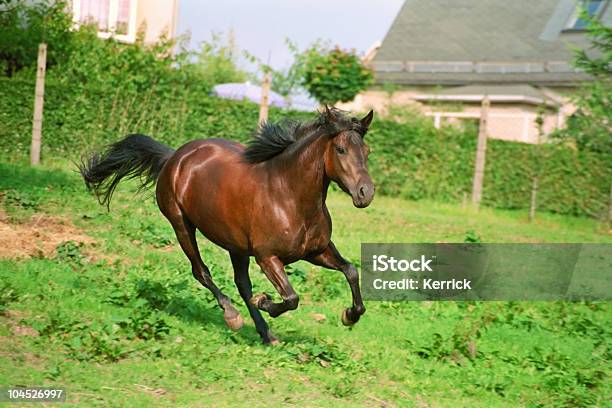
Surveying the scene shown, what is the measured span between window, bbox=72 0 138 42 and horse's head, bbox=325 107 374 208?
49.3 feet

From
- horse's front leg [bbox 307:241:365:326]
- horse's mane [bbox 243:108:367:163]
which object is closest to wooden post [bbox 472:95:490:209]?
horse's mane [bbox 243:108:367:163]

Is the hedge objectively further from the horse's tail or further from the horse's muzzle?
the horse's muzzle

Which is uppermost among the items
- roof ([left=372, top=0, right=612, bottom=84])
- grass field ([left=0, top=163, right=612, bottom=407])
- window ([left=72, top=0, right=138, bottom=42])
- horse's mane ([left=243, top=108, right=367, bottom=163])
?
roof ([left=372, top=0, right=612, bottom=84])

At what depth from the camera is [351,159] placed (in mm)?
6086

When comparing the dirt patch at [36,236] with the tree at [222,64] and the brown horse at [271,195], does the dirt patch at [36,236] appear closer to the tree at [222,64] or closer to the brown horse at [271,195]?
the brown horse at [271,195]

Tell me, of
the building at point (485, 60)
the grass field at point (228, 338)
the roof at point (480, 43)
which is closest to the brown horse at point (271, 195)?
the grass field at point (228, 338)

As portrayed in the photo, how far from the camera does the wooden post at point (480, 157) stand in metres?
19.0

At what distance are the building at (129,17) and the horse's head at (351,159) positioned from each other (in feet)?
47.4

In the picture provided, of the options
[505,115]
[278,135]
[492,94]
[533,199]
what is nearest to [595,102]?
[533,199]

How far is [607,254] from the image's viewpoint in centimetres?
1311

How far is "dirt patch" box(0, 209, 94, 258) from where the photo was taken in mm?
9289

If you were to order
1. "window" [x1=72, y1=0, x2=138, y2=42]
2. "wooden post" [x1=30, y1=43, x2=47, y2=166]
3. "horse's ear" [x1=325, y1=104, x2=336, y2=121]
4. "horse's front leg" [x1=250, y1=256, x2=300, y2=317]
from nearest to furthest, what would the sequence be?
1. "horse's ear" [x1=325, y1=104, x2=336, y2=121]
2. "horse's front leg" [x1=250, y1=256, x2=300, y2=317]
3. "wooden post" [x1=30, y1=43, x2=47, y2=166]
4. "window" [x1=72, y1=0, x2=138, y2=42]

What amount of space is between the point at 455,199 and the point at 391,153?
1816 mm

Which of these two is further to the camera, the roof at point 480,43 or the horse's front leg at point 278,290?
the roof at point 480,43
